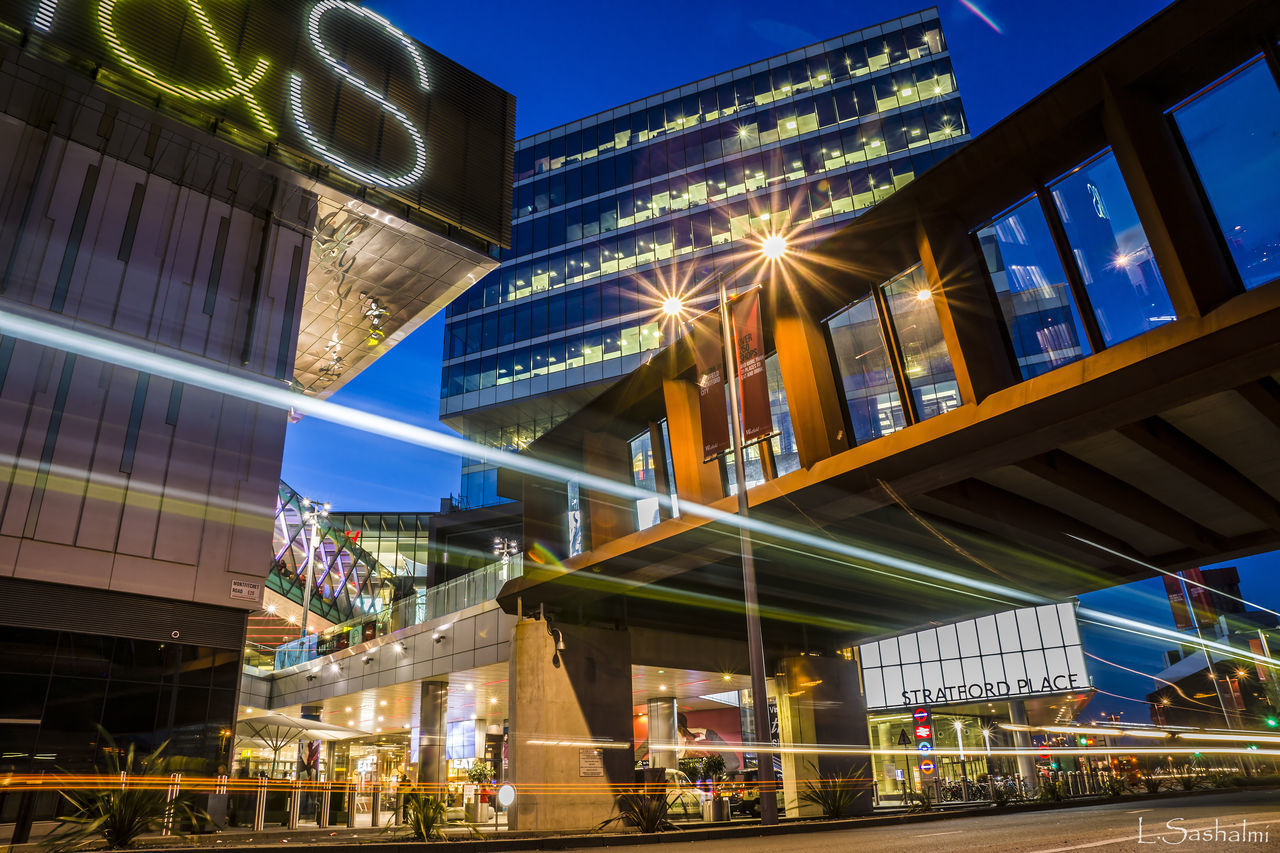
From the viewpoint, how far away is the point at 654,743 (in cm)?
3931

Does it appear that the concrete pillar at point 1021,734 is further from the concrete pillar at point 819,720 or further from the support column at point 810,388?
the support column at point 810,388

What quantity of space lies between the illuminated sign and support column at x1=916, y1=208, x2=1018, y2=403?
850 inches

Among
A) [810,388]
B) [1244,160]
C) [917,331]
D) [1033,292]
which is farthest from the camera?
[810,388]

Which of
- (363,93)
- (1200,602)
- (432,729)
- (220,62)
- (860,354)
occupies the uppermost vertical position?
(363,93)

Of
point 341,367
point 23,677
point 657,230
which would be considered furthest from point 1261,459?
point 657,230

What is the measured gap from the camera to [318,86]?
27859 millimetres

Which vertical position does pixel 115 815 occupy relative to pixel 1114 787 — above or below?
above

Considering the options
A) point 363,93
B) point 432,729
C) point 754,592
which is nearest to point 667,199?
point 363,93

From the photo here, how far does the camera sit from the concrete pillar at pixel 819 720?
22953 millimetres

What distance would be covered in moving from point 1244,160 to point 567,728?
669 inches

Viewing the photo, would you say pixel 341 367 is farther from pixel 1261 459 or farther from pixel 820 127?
pixel 820 127

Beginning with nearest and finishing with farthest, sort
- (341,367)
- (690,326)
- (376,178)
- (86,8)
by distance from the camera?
1. (690,326)
2. (86,8)
3. (376,178)
4. (341,367)

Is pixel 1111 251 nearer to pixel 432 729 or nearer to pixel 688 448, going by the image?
pixel 688 448

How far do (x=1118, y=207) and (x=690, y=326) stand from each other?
8136 millimetres
